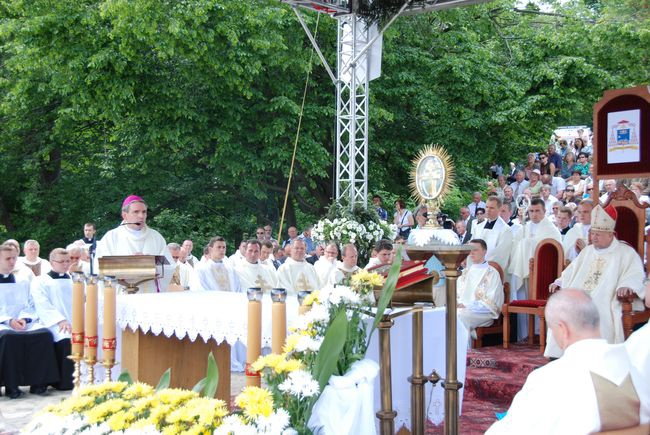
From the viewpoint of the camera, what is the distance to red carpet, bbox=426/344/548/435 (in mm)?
6973

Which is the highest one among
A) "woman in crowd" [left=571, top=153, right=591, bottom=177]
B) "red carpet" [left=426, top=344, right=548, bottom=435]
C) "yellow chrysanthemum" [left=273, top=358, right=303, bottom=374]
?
"woman in crowd" [left=571, top=153, right=591, bottom=177]

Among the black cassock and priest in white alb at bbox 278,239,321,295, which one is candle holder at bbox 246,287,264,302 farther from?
priest in white alb at bbox 278,239,321,295

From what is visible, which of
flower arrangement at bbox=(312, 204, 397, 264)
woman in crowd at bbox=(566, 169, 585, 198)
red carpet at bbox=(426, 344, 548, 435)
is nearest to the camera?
red carpet at bbox=(426, 344, 548, 435)

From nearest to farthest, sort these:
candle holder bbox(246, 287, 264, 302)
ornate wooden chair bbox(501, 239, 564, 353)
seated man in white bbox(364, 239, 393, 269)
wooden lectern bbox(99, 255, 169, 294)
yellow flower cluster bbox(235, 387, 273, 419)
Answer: yellow flower cluster bbox(235, 387, 273, 419) → candle holder bbox(246, 287, 264, 302) → wooden lectern bbox(99, 255, 169, 294) → seated man in white bbox(364, 239, 393, 269) → ornate wooden chair bbox(501, 239, 564, 353)

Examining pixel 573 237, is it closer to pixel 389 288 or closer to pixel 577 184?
pixel 577 184

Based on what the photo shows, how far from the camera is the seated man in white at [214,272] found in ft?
33.5

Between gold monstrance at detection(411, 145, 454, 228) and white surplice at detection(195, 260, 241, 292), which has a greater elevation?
gold monstrance at detection(411, 145, 454, 228)

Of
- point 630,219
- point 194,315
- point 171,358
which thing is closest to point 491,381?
point 630,219

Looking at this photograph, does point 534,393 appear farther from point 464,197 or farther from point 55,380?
point 464,197

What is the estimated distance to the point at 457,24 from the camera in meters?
20.2

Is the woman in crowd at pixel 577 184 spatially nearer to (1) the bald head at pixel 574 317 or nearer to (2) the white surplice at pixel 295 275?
(2) the white surplice at pixel 295 275

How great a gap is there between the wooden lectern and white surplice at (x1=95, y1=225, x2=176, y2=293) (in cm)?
123

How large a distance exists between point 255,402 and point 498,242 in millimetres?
7789

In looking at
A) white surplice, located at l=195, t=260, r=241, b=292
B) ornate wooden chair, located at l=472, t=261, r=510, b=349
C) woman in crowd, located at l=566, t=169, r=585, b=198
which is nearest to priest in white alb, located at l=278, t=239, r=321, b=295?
white surplice, located at l=195, t=260, r=241, b=292
